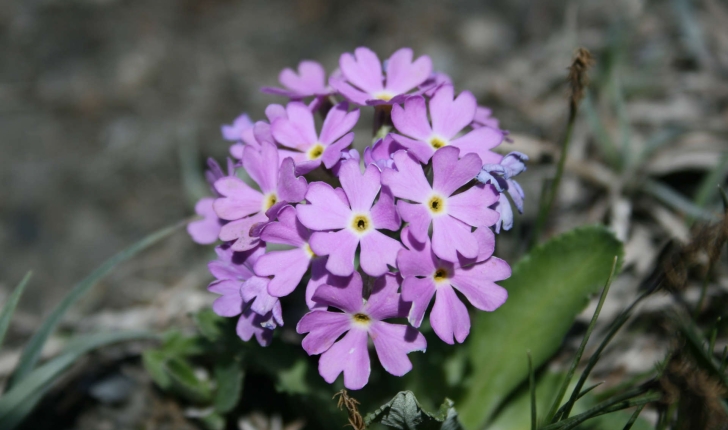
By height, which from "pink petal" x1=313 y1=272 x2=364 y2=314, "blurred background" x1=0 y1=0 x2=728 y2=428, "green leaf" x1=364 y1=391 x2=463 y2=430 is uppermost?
"blurred background" x1=0 y1=0 x2=728 y2=428

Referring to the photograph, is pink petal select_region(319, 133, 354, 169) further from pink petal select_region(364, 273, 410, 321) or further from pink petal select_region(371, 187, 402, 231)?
pink petal select_region(364, 273, 410, 321)

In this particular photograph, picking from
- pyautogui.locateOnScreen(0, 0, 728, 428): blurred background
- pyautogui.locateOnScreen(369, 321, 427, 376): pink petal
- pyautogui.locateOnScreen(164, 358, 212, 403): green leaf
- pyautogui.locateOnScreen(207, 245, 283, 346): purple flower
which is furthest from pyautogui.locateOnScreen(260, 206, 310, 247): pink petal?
pyautogui.locateOnScreen(0, 0, 728, 428): blurred background

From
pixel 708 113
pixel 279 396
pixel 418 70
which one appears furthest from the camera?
pixel 708 113

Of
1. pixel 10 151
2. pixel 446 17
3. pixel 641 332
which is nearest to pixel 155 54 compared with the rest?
pixel 10 151

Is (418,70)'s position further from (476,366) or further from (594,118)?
(594,118)

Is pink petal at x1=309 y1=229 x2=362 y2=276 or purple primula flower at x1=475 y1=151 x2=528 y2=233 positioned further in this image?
purple primula flower at x1=475 y1=151 x2=528 y2=233

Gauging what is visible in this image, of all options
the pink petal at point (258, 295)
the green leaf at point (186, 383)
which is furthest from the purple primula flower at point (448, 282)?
the green leaf at point (186, 383)

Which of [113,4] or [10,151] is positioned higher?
[113,4]
